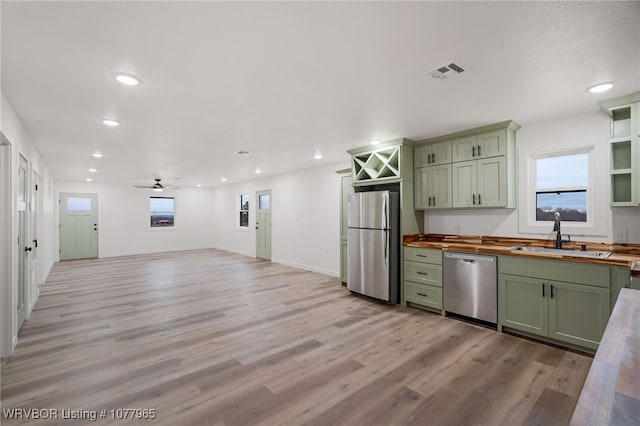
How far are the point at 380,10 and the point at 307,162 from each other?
15.7 ft

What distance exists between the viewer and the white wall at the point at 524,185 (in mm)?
3197

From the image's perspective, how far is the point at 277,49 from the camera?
2.05 metres

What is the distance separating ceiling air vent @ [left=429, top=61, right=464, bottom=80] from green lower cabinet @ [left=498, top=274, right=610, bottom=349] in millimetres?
2280

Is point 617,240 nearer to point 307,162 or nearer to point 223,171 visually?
point 307,162

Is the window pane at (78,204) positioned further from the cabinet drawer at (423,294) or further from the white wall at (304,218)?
the cabinet drawer at (423,294)

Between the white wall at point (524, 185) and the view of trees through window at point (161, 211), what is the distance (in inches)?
377

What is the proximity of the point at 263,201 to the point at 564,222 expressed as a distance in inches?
282

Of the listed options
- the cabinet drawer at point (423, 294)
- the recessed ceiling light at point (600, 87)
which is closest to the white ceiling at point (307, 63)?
the recessed ceiling light at point (600, 87)

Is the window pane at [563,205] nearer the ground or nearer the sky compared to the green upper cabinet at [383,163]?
nearer the ground

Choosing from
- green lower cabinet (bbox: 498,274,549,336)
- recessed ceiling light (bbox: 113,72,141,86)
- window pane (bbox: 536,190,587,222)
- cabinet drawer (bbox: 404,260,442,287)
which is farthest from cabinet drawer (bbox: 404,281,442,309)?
recessed ceiling light (bbox: 113,72,141,86)

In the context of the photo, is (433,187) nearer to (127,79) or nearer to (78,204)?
(127,79)

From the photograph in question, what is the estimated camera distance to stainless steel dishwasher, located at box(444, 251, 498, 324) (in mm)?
3520

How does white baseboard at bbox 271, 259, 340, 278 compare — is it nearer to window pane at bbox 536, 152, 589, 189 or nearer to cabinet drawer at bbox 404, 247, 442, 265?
cabinet drawer at bbox 404, 247, 442, 265

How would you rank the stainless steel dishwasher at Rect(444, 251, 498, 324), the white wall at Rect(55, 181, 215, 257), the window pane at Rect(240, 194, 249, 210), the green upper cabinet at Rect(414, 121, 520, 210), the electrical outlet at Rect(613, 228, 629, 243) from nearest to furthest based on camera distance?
the electrical outlet at Rect(613, 228, 629, 243) < the stainless steel dishwasher at Rect(444, 251, 498, 324) < the green upper cabinet at Rect(414, 121, 520, 210) < the white wall at Rect(55, 181, 215, 257) < the window pane at Rect(240, 194, 249, 210)
